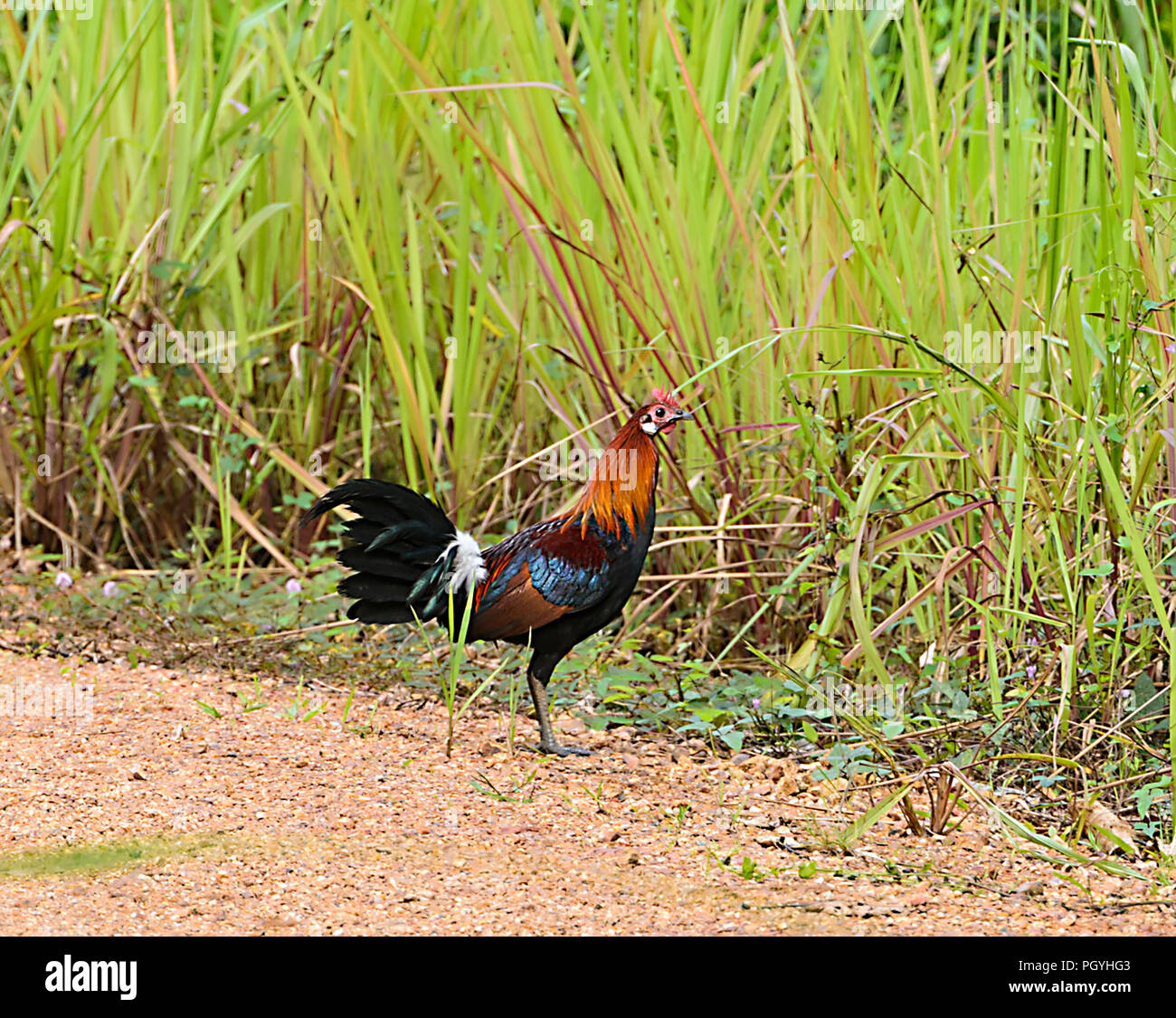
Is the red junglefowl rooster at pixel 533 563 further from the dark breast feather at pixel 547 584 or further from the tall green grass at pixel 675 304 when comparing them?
the tall green grass at pixel 675 304

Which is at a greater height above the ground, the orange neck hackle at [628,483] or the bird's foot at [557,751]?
the orange neck hackle at [628,483]

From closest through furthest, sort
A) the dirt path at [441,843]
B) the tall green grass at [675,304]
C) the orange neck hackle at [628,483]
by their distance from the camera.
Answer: the dirt path at [441,843]
the tall green grass at [675,304]
the orange neck hackle at [628,483]

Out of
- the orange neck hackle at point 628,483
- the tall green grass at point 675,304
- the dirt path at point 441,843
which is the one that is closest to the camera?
the dirt path at point 441,843

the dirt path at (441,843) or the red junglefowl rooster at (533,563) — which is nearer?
the dirt path at (441,843)

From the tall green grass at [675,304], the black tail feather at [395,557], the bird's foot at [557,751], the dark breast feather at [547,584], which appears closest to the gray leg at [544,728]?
the bird's foot at [557,751]

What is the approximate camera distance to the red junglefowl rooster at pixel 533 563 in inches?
125

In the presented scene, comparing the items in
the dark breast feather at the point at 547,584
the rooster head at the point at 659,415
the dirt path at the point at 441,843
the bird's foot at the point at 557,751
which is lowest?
the bird's foot at the point at 557,751

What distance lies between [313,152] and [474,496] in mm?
1112

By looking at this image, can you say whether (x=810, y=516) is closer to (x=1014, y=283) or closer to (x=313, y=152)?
(x=1014, y=283)

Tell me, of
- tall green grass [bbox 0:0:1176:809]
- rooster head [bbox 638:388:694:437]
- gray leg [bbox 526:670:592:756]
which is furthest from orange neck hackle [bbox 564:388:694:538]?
gray leg [bbox 526:670:592:756]

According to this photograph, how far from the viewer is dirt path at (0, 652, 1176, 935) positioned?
2381mm

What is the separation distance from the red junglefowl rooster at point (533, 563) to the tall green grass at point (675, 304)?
0.34 m

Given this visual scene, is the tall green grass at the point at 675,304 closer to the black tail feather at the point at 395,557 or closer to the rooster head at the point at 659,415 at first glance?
the rooster head at the point at 659,415

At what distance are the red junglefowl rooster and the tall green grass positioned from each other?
337 mm
